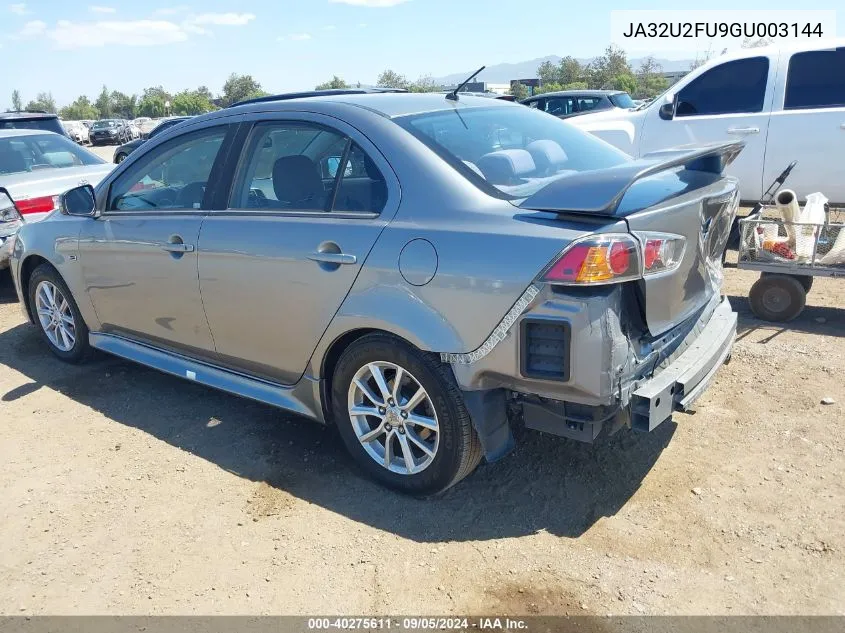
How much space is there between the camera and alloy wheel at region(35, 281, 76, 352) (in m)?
5.10

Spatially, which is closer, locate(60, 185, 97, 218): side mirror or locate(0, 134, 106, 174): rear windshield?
locate(60, 185, 97, 218): side mirror

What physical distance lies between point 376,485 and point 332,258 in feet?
3.68

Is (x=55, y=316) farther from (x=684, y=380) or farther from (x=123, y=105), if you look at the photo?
(x=123, y=105)

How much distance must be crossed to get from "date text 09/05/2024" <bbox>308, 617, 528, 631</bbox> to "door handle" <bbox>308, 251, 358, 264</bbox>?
1.47 m

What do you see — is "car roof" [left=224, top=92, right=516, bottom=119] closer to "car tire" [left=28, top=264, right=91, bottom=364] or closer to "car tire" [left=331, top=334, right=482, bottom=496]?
"car tire" [left=331, top=334, right=482, bottom=496]

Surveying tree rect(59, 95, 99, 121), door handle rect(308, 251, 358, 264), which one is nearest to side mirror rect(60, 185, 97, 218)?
door handle rect(308, 251, 358, 264)

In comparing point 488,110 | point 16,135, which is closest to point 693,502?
point 488,110

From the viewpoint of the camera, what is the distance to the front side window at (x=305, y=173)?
3.23 metres

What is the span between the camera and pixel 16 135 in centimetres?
818

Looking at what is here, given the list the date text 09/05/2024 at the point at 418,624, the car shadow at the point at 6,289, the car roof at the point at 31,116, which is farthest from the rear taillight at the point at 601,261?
the car roof at the point at 31,116

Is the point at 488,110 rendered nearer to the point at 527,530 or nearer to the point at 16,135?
the point at 527,530

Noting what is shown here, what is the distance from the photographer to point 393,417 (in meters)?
3.19

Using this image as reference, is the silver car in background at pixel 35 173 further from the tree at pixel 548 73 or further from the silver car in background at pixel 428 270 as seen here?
the tree at pixel 548 73

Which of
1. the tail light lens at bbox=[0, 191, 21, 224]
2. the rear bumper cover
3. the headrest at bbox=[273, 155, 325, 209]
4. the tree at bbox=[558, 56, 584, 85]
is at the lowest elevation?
the rear bumper cover
